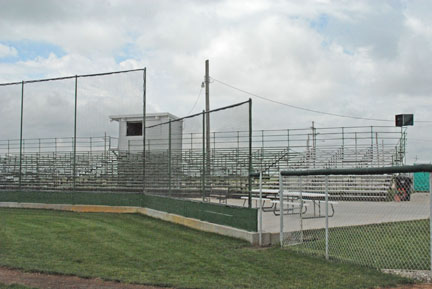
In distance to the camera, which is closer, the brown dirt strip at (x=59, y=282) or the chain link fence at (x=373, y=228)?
the brown dirt strip at (x=59, y=282)

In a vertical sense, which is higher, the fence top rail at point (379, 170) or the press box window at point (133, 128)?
the press box window at point (133, 128)

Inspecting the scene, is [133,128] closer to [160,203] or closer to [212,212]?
[160,203]

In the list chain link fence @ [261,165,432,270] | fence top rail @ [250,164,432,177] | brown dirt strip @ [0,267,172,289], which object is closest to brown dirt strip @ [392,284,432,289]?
chain link fence @ [261,165,432,270]

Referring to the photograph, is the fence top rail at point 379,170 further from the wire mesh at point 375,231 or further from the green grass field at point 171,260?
the green grass field at point 171,260

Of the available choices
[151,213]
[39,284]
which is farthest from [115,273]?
[151,213]

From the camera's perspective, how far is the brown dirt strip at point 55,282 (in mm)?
5503

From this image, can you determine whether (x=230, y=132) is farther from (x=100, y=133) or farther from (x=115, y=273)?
(x=100, y=133)

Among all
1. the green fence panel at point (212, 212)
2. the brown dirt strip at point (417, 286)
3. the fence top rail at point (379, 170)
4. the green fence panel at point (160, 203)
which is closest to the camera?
the brown dirt strip at point (417, 286)

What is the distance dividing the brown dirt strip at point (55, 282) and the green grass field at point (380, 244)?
361 cm

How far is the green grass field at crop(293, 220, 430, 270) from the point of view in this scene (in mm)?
6758

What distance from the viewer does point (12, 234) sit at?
31.6ft

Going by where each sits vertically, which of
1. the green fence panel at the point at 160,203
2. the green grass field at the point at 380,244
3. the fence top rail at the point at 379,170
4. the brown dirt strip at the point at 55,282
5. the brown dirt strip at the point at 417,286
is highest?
the fence top rail at the point at 379,170

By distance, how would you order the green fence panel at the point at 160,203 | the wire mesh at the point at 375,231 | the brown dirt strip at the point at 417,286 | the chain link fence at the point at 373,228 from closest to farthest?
the brown dirt strip at the point at 417,286
the chain link fence at the point at 373,228
the wire mesh at the point at 375,231
the green fence panel at the point at 160,203

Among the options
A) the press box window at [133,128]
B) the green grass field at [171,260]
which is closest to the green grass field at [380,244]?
the green grass field at [171,260]
